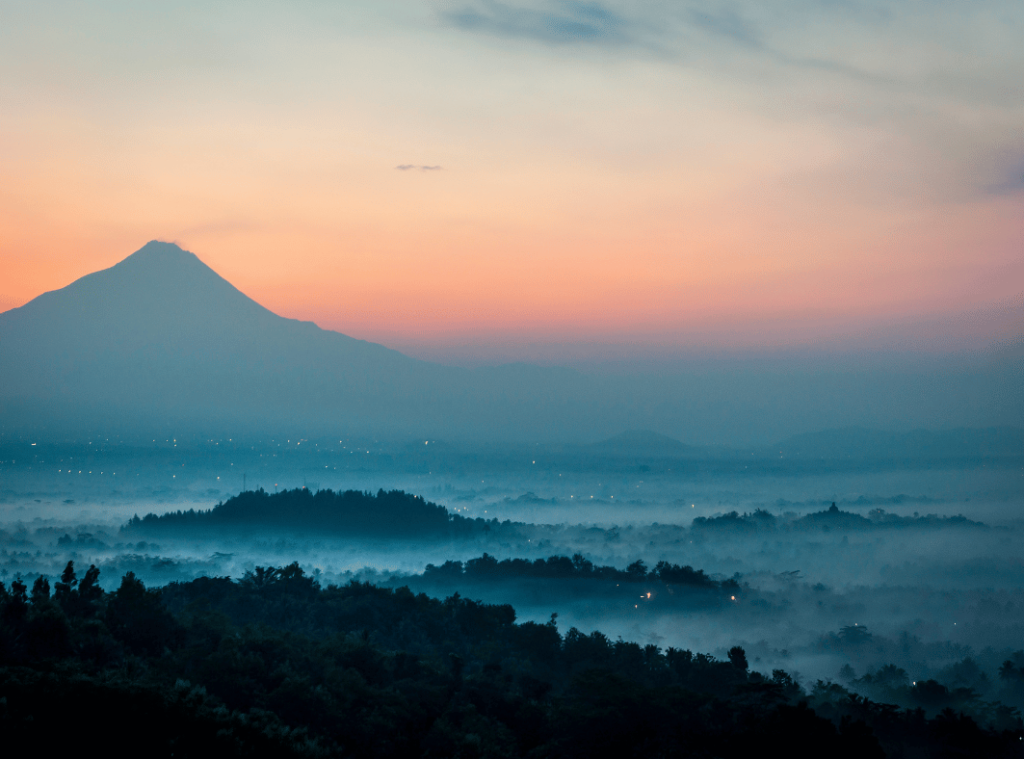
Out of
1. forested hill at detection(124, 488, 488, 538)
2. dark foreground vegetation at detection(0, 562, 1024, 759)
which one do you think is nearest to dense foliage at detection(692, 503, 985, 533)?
forested hill at detection(124, 488, 488, 538)

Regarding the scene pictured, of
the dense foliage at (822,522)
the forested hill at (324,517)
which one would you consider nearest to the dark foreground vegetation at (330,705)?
the forested hill at (324,517)

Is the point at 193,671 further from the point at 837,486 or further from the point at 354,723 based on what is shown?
the point at 837,486

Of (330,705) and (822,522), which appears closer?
(330,705)

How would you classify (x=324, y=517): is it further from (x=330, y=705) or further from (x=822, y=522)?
(x=330, y=705)

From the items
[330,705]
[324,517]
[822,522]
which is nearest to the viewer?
[330,705]

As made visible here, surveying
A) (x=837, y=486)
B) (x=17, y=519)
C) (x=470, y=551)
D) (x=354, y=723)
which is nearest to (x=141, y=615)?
(x=354, y=723)

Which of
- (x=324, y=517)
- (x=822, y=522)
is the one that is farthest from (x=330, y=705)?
(x=822, y=522)
